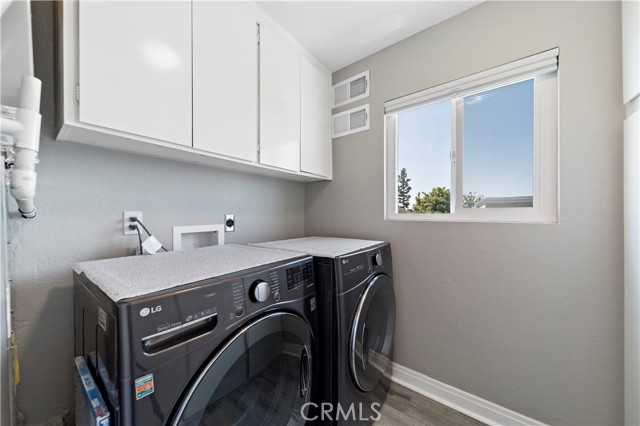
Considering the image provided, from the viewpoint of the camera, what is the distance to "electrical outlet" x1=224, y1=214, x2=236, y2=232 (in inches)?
61.6

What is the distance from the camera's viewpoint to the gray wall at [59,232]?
36.9 inches

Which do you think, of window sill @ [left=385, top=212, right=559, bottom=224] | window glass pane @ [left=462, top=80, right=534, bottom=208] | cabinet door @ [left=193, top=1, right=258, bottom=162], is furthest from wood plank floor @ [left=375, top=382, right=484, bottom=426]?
cabinet door @ [left=193, top=1, right=258, bottom=162]

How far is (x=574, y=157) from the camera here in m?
1.12

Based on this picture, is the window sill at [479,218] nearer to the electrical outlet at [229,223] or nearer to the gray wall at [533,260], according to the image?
the gray wall at [533,260]

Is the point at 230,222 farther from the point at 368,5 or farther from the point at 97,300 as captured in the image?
the point at 368,5

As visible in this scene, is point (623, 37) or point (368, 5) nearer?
point (623, 37)

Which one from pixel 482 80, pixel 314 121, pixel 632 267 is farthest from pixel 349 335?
pixel 482 80

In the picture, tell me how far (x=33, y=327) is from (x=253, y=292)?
3.14 ft

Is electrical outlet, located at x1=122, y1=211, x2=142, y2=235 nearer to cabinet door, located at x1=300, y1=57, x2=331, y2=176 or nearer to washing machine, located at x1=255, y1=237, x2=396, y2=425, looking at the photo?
washing machine, located at x1=255, y1=237, x2=396, y2=425

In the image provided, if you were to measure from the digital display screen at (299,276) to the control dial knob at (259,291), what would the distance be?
0.13m

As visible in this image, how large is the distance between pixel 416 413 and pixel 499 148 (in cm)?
162

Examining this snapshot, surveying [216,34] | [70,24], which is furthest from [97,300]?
[216,34]

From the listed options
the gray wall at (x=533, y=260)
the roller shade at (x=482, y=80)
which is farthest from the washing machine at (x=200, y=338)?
the roller shade at (x=482, y=80)

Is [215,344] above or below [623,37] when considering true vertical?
below
